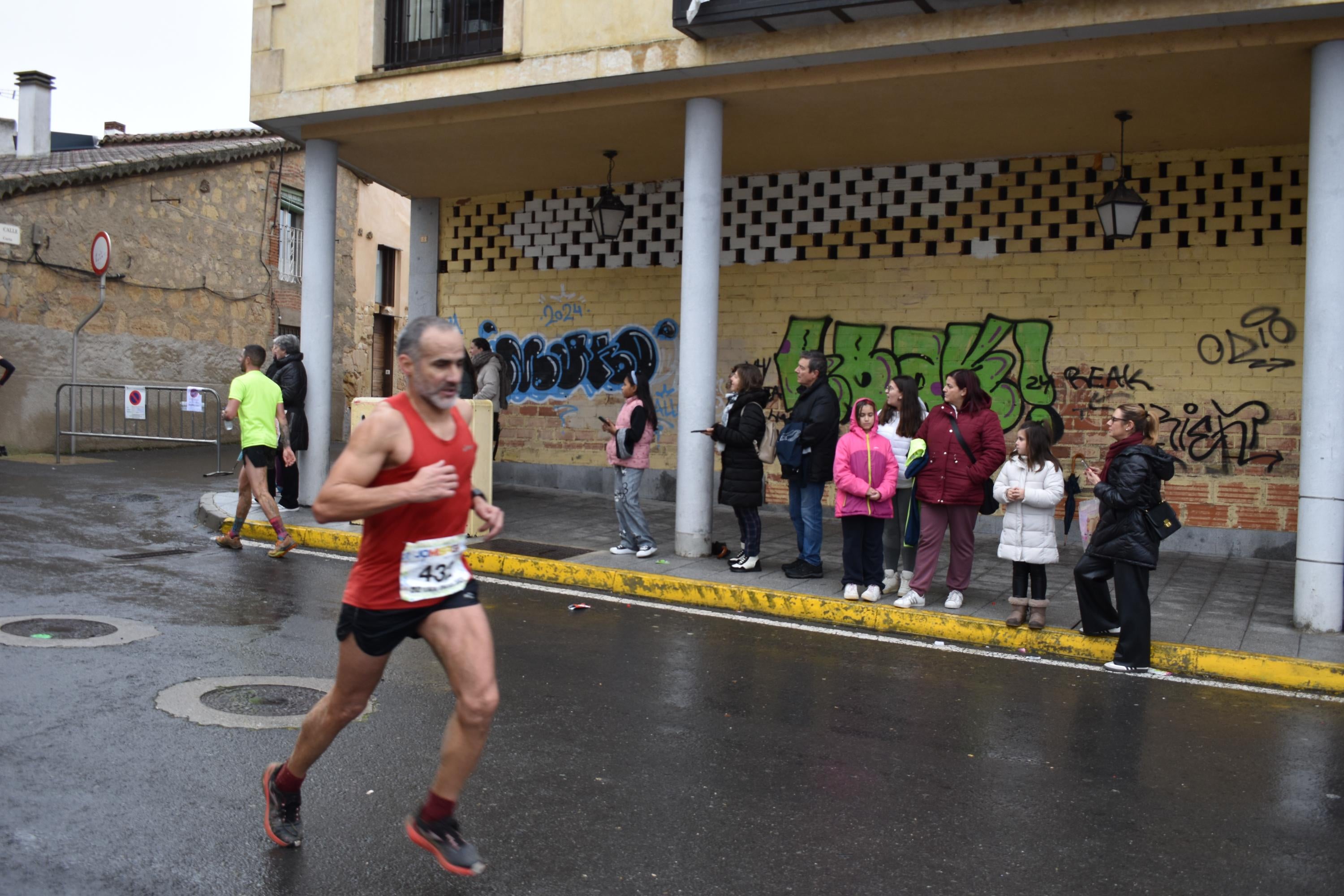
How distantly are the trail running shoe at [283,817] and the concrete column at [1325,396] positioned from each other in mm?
6865

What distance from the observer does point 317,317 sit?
1199cm

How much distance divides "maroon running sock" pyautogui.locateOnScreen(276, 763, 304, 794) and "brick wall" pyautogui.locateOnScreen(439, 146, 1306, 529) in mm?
6487

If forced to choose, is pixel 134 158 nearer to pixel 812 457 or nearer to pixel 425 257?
pixel 425 257

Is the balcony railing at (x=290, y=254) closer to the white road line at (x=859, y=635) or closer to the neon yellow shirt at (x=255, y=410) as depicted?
the neon yellow shirt at (x=255, y=410)

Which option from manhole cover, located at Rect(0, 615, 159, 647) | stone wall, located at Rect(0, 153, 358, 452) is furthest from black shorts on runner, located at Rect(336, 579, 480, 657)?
stone wall, located at Rect(0, 153, 358, 452)

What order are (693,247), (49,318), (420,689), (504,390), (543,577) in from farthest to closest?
(49,318) < (504,390) < (693,247) < (543,577) < (420,689)

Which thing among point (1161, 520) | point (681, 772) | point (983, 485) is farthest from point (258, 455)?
point (1161, 520)

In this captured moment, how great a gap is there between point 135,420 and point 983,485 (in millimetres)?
15790

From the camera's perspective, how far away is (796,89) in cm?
985

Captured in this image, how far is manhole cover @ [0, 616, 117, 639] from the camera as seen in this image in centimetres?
631

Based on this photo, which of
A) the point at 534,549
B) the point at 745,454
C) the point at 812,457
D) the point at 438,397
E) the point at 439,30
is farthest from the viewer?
the point at 439,30

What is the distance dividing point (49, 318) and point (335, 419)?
23.8ft

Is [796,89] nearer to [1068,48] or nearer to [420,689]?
[1068,48]

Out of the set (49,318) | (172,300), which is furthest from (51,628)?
(172,300)
